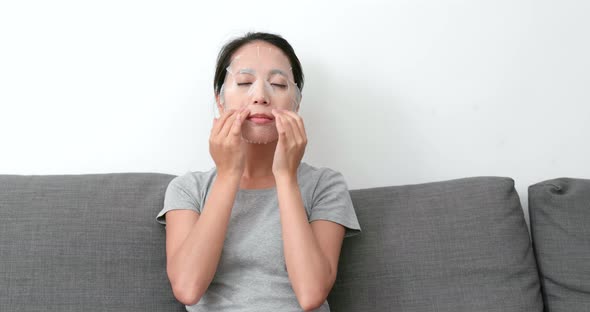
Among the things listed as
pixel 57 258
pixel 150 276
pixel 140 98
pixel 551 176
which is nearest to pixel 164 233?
pixel 150 276

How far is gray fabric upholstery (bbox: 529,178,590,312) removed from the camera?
5.22 ft

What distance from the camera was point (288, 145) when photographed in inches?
58.1

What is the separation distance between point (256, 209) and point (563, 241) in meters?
0.81

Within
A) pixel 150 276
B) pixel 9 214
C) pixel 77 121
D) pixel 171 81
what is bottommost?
pixel 150 276

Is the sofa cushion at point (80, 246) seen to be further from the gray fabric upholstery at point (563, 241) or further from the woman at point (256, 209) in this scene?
the gray fabric upholstery at point (563, 241)

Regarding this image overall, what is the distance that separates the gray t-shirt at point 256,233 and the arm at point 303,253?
55mm

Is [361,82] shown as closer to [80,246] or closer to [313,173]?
[313,173]

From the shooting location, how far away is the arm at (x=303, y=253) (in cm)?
137

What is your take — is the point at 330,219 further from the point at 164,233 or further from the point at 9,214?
the point at 9,214

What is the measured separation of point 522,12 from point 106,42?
1297mm

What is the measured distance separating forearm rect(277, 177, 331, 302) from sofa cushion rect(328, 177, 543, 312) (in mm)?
194

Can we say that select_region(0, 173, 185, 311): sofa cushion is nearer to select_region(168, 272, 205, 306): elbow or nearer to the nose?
select_region(168, 272, 205, 306): elbow

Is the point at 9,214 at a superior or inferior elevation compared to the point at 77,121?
inferior

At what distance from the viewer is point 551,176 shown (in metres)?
1.98
